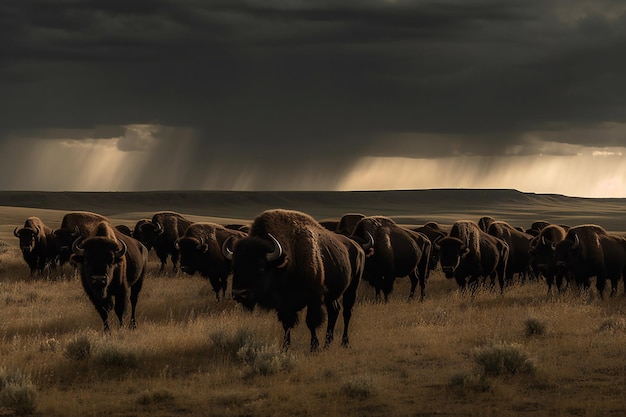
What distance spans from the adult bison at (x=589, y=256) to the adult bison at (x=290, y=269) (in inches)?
369

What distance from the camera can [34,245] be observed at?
25562 millimetres

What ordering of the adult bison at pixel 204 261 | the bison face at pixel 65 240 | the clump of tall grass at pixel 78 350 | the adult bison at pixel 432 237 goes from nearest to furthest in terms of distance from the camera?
the clump of tall grass at pixel 78 350 < the adult bison at pixel 204 261 < the bison face at pixel 65 240 < the adult bison at pixel 432 237

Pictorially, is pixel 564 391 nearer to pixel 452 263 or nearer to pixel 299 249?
pixel 299 249

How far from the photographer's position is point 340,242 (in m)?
12.7

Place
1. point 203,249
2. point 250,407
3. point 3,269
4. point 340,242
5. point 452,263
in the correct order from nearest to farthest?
point 250,407, point 340,242, point 452,263, point 203,249, point 3,269

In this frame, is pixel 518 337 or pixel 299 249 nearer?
pixel 299 249

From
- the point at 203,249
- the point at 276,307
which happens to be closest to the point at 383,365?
the point at 276,307

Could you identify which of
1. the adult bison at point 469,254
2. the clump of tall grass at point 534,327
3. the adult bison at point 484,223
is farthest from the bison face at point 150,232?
the clump of tall grass at point 534,327

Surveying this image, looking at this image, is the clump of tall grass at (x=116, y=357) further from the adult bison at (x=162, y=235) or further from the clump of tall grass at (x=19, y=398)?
the adult bison at (x=162, y=235)

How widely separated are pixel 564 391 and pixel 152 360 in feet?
19.6

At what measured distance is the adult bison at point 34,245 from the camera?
2520 cm

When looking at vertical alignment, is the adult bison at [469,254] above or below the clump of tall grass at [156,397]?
above

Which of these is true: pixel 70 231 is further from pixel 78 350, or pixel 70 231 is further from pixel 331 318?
pixel 331 318

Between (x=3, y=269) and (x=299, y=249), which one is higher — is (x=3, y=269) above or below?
below
